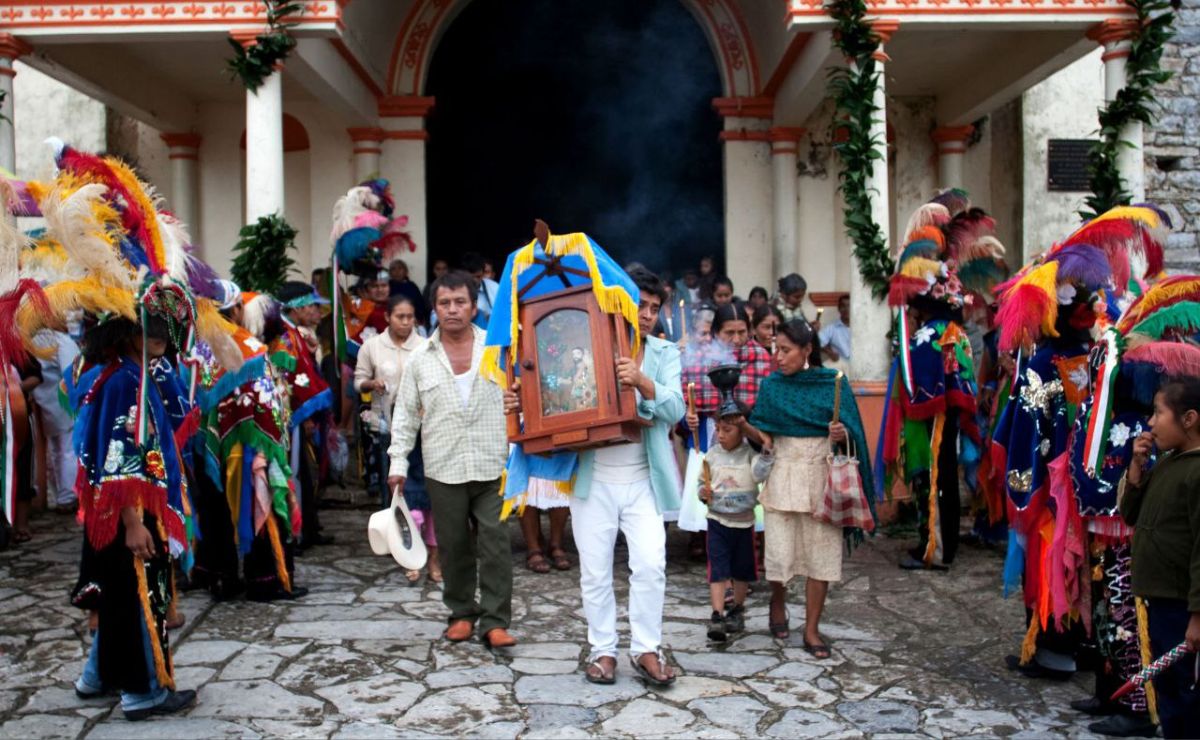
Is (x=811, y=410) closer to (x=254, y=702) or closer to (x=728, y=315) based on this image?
(x=728, y=315)

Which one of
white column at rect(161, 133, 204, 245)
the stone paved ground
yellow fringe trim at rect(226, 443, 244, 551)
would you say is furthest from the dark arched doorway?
the stone paved ground

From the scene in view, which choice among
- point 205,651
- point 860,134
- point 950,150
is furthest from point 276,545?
point 950,150

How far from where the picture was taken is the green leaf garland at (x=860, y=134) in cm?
963

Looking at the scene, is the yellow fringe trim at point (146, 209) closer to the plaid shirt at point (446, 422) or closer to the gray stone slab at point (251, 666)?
the plaid shirt at point (446, 422)

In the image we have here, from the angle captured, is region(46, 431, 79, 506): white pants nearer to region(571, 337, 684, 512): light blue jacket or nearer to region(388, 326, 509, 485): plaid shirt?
region(388, 326, 509, 485): plaid shirt

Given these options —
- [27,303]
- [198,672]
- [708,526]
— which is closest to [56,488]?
[198,672]

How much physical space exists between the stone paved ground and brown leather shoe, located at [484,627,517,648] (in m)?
0.05

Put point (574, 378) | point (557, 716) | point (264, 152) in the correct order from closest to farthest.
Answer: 1. point (557, 716)
2. point (574, 378)
3. point (264, 152)

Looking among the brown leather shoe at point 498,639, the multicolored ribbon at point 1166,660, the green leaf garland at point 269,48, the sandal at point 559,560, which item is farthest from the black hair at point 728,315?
the green leaf garland at point 269,48

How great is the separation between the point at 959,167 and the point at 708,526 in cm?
861

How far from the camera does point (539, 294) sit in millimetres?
5387

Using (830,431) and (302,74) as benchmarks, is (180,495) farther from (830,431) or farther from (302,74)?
(302,74)

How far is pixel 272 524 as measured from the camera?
6938 mm

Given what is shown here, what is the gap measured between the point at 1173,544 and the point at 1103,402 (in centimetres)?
86
